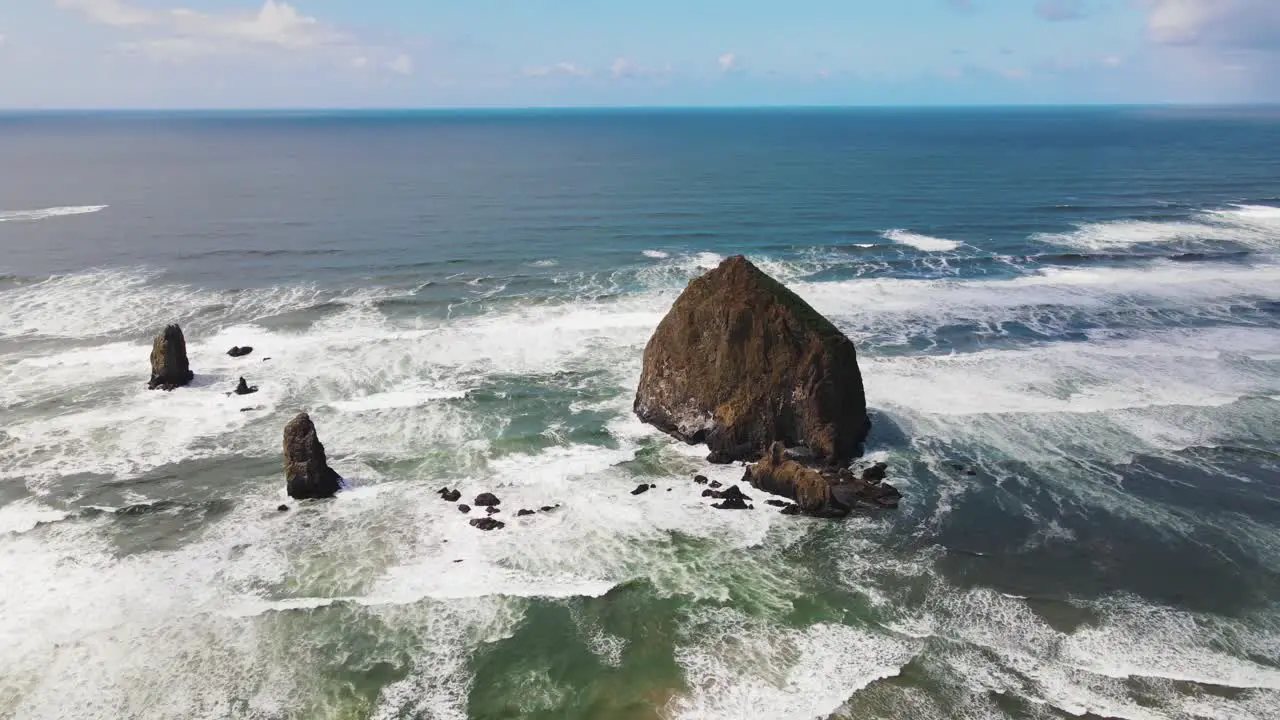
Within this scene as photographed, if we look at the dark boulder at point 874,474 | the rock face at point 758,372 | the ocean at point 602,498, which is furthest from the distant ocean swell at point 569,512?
the rock face at point 758,372

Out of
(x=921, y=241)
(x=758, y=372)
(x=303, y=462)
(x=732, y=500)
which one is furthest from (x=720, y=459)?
(x=921, y=241)

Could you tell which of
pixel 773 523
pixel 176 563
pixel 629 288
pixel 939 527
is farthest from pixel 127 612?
pixel 629 288

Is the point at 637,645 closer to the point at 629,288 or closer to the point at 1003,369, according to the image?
the point at 1003,369

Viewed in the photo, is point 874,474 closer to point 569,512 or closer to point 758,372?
point 758,372

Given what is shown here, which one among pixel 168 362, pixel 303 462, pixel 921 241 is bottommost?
pixel 303 462

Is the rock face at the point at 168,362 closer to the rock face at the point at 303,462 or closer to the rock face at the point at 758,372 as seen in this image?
the rock face at the point at 303,462

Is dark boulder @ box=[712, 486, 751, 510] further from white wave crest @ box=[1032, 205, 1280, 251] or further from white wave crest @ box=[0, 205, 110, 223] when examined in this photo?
white wave crest @ box=[0, 205, 110, 223]

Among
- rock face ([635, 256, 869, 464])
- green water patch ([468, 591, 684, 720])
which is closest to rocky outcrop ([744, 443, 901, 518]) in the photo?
rock face ([635, 256, 869, 464])
